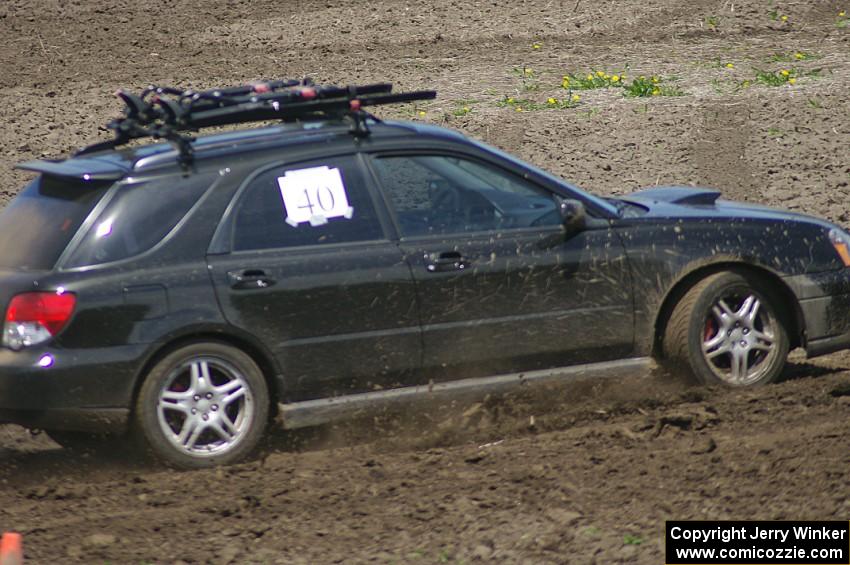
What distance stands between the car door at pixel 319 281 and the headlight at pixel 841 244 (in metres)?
2.55

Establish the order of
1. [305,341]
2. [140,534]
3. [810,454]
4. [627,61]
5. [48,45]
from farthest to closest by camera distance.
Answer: [48,45]
[627,61]
[305,341]
[810,454]
[140,534]

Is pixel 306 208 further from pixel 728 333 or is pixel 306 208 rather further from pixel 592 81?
pixel 592 81

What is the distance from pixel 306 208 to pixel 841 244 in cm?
314

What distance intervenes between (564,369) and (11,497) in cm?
292

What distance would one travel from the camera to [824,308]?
7.80 m

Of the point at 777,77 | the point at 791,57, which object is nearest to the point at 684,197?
the point at 777,77

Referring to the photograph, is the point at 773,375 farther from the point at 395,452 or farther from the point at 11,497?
the point at 11,497

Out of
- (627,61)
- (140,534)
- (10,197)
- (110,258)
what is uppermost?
(627,61)

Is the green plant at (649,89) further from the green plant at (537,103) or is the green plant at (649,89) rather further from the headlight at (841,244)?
the headlight at (841,244)

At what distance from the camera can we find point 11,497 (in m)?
6.57

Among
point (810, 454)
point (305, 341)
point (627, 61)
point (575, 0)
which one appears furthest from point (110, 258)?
point (575, 0)

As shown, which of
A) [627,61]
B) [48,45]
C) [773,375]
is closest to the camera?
[773,375]

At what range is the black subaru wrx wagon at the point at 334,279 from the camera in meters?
6.72

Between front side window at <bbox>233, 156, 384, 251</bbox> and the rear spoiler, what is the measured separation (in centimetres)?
66
